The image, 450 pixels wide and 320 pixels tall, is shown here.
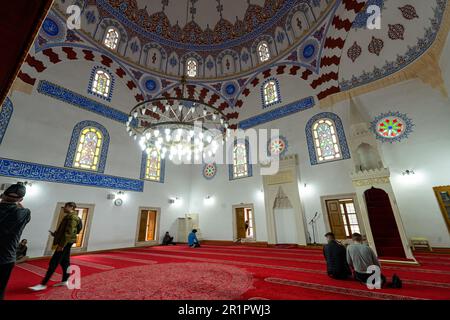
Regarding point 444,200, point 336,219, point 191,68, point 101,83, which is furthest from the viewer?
point 191,68

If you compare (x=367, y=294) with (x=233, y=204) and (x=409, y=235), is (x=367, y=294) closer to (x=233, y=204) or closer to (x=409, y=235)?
(x=409, y=235)

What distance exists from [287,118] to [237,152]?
8.06ft

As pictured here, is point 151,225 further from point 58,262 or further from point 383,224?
point 383,224

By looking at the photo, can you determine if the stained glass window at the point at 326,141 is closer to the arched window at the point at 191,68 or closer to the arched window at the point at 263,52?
the arched window at the point at 263,52

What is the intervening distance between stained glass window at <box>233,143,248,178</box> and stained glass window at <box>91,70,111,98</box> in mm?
5479

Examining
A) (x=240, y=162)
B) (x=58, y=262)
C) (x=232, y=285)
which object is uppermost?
(x=240, y=162)

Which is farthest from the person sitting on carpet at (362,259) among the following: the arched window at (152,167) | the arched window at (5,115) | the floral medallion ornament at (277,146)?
the arched window at (5,115)

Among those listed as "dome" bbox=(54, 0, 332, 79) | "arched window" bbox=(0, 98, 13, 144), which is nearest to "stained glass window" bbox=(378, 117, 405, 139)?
"dome" bbox=(54, 0, 332, 79)

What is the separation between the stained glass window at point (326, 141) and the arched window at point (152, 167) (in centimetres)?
592

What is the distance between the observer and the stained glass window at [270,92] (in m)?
8.25

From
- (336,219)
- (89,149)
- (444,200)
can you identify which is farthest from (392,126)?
(89,149)

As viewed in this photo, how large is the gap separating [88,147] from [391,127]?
367 inches

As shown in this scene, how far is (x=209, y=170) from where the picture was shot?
9.06 metres
